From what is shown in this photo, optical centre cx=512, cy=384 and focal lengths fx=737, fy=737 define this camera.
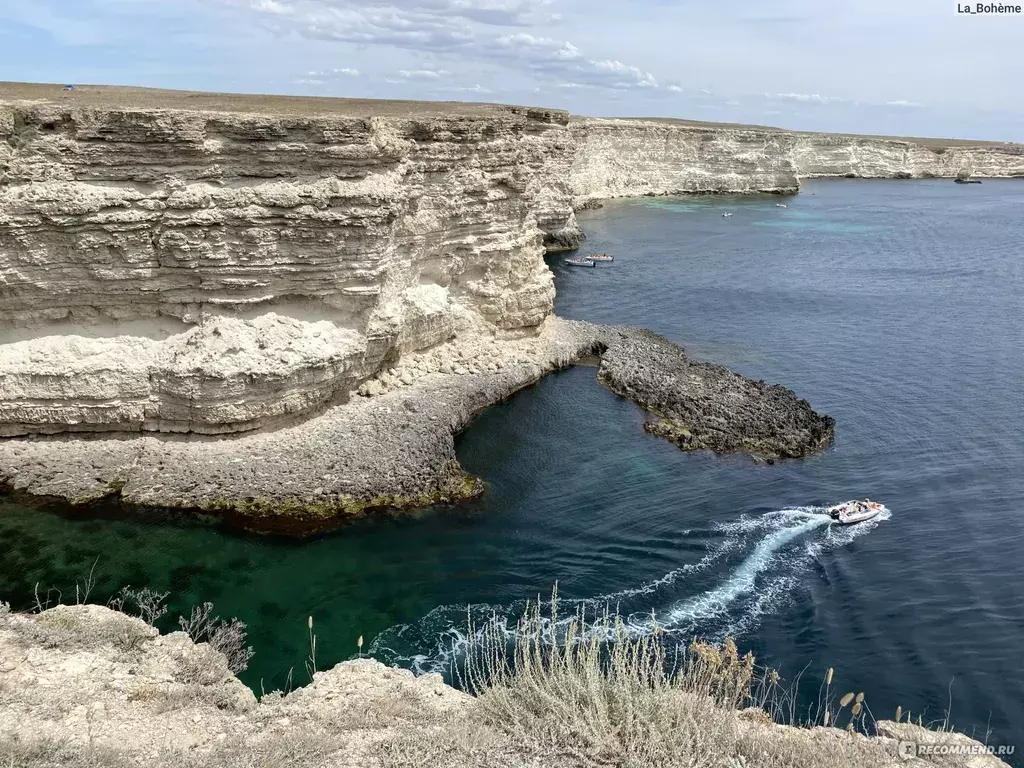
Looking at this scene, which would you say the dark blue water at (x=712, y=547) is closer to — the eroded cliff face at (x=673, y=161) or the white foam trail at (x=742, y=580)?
the white foam trail at (x=742, y=580)

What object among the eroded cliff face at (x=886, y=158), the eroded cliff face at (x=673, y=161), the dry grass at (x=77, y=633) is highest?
the eroded cliff face at (x=886, y=158)

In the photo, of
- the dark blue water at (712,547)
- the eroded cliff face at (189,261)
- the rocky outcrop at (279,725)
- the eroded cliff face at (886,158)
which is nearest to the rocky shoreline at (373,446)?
the dark blue water at (712,547)

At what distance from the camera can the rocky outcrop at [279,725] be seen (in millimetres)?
9789

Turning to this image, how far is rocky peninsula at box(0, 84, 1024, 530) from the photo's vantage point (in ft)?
69.3

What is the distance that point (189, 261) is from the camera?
2222 cm

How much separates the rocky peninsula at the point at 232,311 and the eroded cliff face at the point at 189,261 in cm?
6

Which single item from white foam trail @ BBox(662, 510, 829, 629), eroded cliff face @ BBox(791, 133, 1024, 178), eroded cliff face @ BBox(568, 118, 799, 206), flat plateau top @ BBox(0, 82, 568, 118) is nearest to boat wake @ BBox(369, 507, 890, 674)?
white foam trail @ BBox(662, 510, 829, 629)

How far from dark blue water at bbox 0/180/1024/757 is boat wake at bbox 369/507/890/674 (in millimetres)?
63

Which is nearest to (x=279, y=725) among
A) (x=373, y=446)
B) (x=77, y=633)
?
(x=77, y=633)

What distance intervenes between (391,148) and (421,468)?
1046 cm

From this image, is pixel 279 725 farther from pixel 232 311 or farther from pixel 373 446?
pixel 232 311

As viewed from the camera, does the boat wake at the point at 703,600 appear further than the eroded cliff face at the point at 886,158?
No

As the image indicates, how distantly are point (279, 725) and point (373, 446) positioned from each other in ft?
44.6

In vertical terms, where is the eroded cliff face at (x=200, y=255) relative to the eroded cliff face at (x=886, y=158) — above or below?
below
